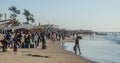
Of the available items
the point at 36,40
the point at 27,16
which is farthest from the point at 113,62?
the point at 27,16

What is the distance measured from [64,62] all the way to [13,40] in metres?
9.23

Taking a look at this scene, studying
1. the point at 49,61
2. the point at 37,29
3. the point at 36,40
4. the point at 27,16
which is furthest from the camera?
the point at 27,16

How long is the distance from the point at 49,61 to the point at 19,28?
34865 mm

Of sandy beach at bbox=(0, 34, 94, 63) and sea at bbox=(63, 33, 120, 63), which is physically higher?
sandy beach at bbox=(0, 34, 94, 63)

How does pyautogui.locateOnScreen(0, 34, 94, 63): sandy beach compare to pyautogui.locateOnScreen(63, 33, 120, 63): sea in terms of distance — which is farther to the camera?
pyautogui.locateOnScreen(63, 33, 120, 63): sea

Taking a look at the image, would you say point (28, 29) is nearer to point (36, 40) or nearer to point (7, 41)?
point (36, 40)

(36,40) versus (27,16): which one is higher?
(27,16)

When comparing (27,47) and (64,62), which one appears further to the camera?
(27,47)

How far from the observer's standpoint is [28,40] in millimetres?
29422

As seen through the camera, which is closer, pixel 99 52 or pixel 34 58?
pixel 34 58

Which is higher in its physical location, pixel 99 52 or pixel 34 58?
pixel 34 58

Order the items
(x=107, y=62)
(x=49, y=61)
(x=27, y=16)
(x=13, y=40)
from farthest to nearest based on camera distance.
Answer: (x=27, y=16) < (x=13, y=40) < (x=107, y=62) < (x=49, y=61)

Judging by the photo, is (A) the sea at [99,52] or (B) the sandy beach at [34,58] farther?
(A) the sea at [99,52]

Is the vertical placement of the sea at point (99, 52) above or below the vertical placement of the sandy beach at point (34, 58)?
below
